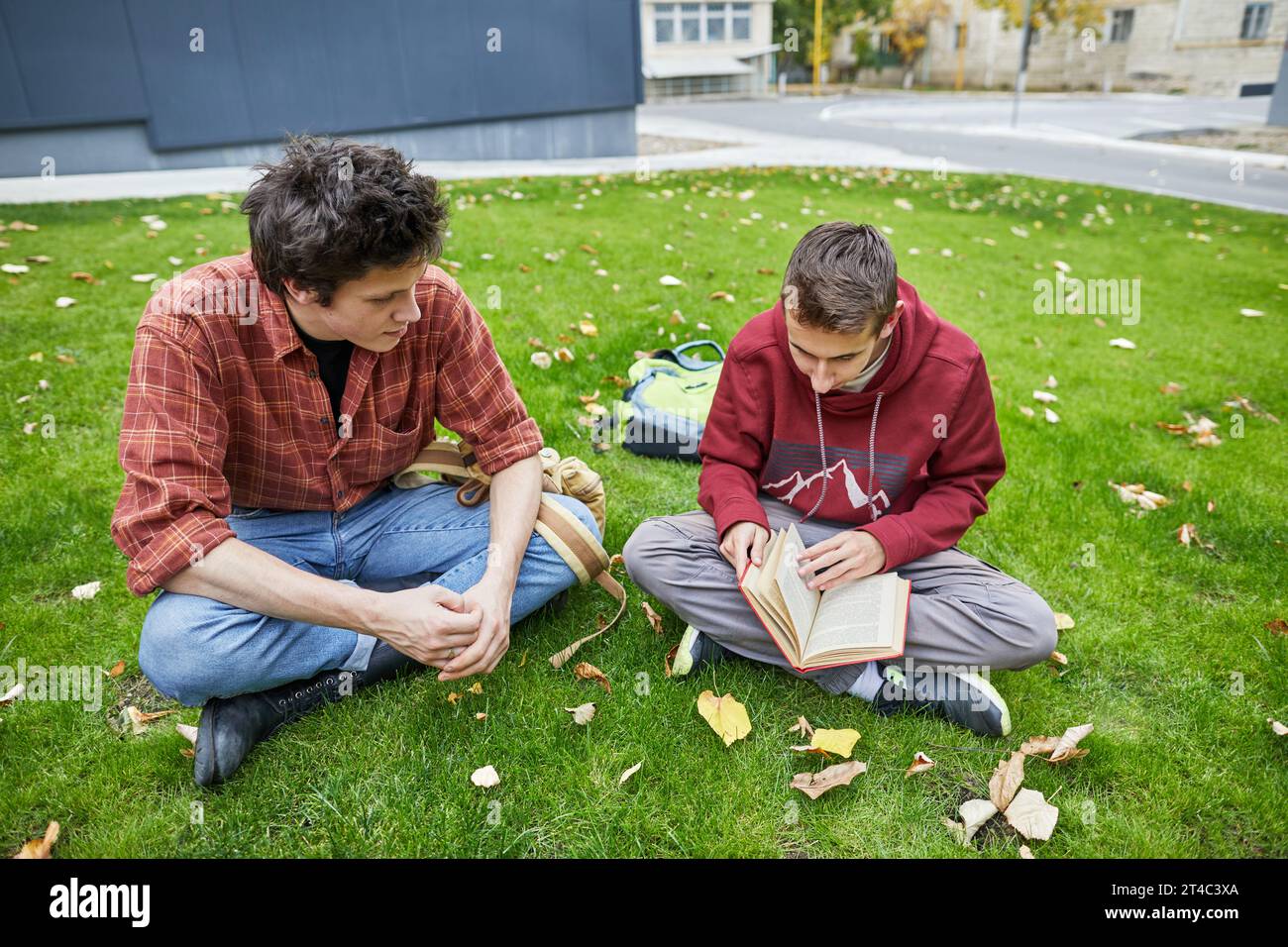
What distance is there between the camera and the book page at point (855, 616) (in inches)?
86.3

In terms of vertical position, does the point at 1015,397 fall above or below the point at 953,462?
below

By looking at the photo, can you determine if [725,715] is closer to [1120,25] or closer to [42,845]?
[42,845]

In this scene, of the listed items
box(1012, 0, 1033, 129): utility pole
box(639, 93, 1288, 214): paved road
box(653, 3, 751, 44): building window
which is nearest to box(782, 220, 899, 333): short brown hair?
box(639, 93, 1288, 214): paved road

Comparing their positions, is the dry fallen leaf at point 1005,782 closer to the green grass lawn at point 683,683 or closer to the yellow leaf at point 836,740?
the green grass lawn at point 683,683

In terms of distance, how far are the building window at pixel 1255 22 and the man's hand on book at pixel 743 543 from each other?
4438 centimetres

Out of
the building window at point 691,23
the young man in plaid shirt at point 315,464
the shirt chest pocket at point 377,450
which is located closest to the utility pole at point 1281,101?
the young man in plaid shirt at point 315,464

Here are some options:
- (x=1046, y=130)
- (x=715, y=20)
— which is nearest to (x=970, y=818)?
(x=1046, y=130)

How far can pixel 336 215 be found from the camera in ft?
6.15

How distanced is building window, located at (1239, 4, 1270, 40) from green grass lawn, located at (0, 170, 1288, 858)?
1562 inches

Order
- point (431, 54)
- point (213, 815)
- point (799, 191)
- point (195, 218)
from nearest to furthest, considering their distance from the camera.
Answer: point (213, 815), point (195, 218), point (799, 191), point (431, 54)

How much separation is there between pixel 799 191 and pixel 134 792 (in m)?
9.29

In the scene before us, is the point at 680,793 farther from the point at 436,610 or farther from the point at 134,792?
the point at 134,792

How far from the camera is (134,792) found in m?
2.13

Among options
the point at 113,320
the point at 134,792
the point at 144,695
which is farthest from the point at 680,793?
the point at 113,320
